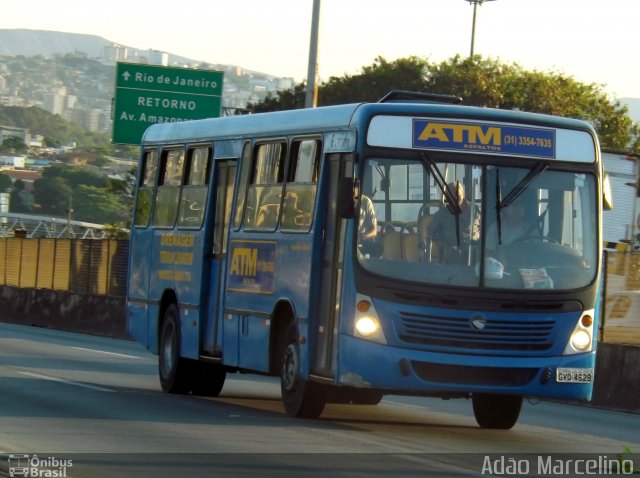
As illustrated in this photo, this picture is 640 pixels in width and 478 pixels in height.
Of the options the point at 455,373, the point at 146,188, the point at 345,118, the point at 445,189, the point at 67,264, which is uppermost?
the point at 345,118

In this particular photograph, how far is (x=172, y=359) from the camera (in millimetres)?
17734

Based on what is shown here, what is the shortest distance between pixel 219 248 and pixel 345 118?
3.28 meters

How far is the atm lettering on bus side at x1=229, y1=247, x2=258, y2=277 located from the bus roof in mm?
1163

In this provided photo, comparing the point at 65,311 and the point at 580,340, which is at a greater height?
the point at 580,340

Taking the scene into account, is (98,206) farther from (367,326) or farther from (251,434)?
(251,434)

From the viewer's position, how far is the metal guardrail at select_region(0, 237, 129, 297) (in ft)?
126

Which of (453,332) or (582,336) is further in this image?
(582,336)

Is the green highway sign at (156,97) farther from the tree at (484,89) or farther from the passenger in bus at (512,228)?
the tree at (484,89)

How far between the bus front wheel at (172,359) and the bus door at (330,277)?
13.2 feet

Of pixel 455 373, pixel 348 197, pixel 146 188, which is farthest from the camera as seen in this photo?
pixel 146 188

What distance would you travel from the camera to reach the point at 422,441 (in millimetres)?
12930

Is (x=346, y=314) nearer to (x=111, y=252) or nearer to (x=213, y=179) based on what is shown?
(x=213, y=179)

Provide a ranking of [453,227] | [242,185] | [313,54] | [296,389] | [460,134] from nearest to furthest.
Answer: [453,227] → [460,134] → [296,389] → [242,185] → [313,54]

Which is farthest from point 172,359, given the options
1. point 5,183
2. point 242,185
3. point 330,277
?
point 5,183
